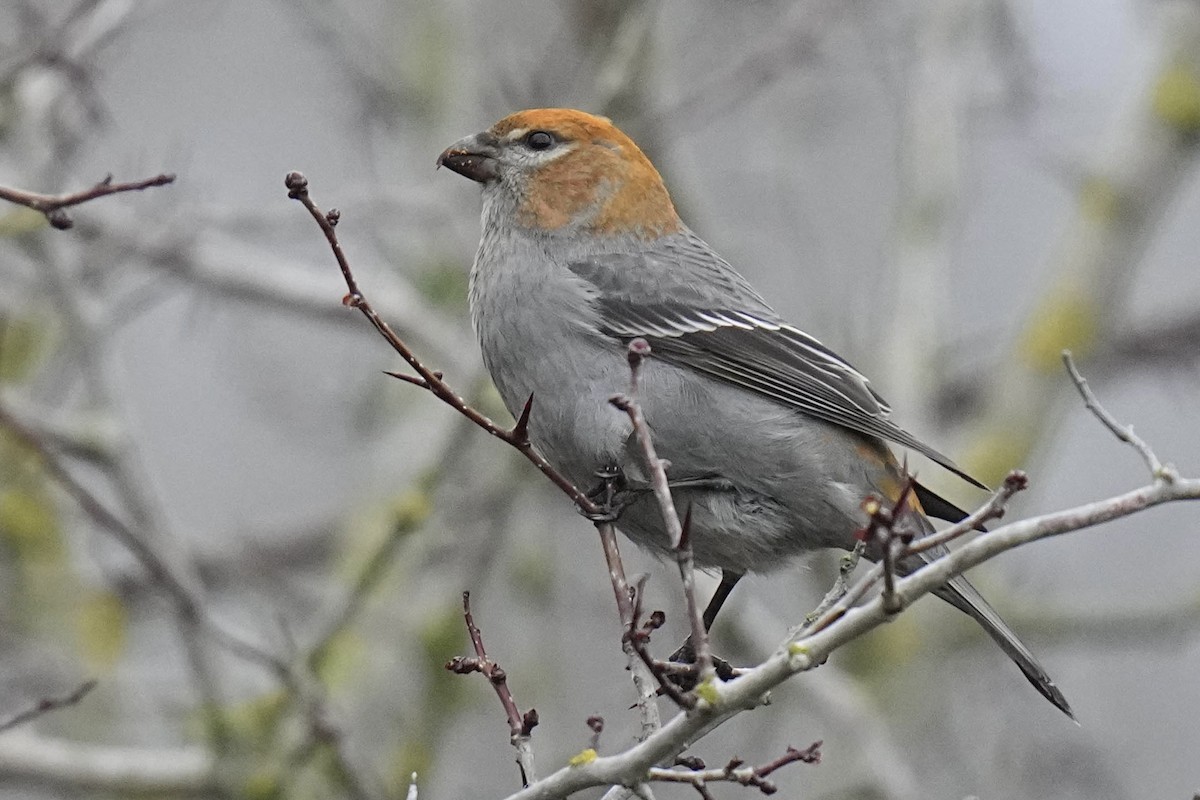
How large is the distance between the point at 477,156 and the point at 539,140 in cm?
24

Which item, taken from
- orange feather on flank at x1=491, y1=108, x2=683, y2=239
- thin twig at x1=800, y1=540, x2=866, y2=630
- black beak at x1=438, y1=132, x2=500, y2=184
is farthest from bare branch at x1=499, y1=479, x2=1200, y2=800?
black beak at x1=438, y1=132, x2=500, y2=184

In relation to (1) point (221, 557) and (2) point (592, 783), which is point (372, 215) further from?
(2) point (592, 783)

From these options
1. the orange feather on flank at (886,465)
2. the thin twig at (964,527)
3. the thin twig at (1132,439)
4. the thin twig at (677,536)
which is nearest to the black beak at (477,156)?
the orange feather on flank at (886,465)

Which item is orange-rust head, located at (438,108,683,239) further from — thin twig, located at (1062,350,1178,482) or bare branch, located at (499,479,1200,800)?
bare branch, located at (499,479,1200,800)

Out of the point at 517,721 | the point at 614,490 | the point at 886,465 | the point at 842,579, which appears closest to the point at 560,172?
the point at 614,490

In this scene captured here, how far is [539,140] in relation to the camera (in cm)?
546

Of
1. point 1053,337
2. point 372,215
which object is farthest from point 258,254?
point 1053,337

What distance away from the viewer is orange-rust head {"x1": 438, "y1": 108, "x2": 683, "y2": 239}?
17.6ft

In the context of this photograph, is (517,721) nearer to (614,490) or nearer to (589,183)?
(614,490)

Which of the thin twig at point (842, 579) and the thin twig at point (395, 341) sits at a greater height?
the thin twig at point (395, 341)

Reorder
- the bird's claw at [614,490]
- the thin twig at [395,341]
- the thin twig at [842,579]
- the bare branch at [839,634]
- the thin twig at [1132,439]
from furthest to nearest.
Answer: the bird's claw at [614,490]
the thin twig at [842,579]
the thin twig at [395,341]
the thin twig at [1132,439]
the bare branch at [839,634]

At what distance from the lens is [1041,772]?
27.4ft

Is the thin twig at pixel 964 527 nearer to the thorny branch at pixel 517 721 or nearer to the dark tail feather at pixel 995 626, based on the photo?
the thorny branch at pixel 517 721

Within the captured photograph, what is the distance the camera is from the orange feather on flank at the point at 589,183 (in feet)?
17.6
